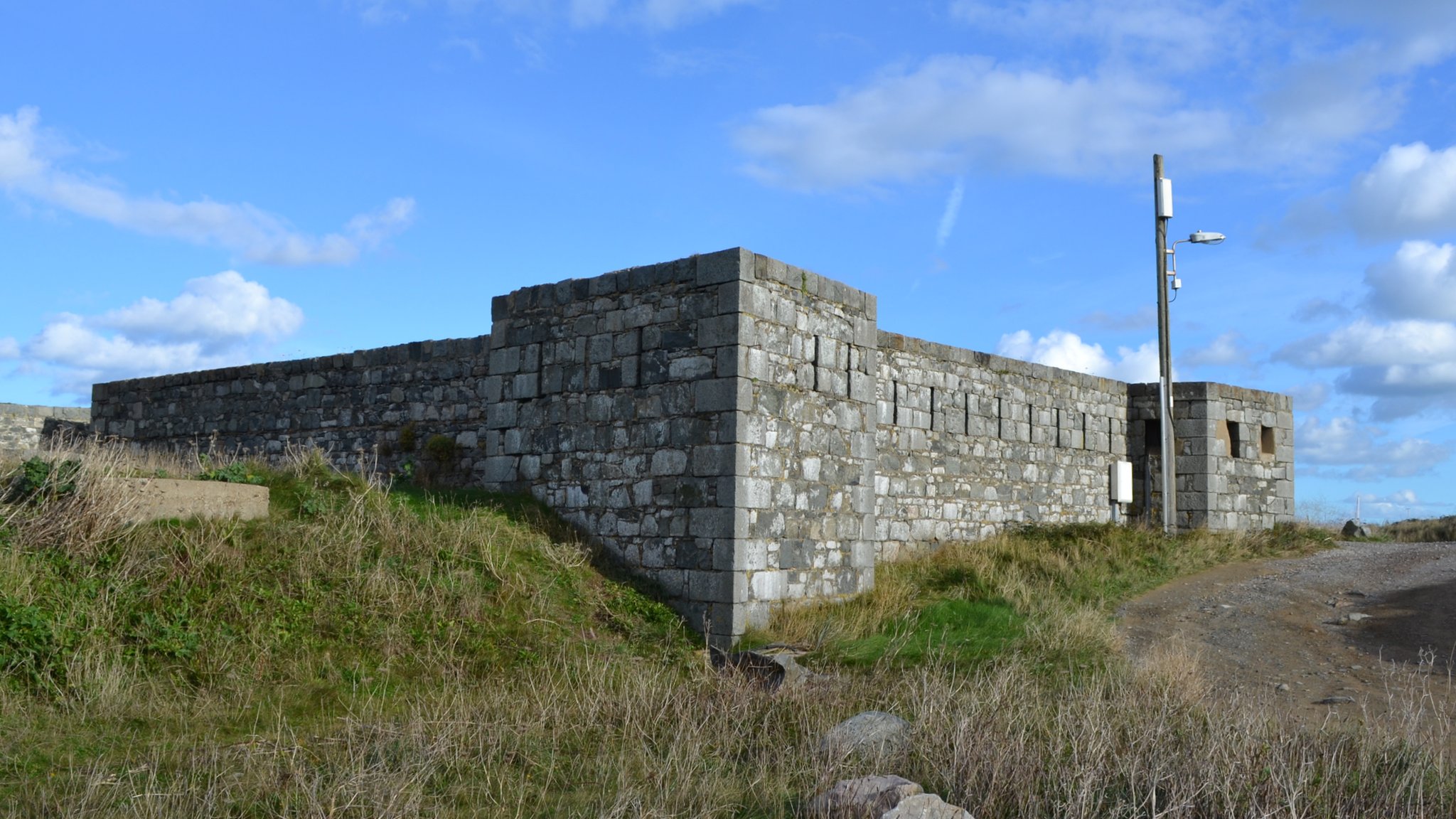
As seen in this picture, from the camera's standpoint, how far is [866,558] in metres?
12.0

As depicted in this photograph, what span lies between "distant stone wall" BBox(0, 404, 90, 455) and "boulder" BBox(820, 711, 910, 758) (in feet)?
57.9

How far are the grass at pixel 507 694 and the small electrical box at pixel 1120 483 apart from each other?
5.73 metres

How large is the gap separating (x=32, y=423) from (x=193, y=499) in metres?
13.5

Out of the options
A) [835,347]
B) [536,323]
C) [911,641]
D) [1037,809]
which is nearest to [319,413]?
[536,323]

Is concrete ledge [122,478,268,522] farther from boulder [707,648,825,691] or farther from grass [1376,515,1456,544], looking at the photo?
grass [1376,515,1456,544]

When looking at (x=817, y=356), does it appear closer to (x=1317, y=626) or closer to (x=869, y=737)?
(x=869, y=737)

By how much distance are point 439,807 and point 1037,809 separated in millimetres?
2991

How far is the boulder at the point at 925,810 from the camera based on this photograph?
5.20 m

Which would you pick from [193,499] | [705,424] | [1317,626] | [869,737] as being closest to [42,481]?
[193,499]

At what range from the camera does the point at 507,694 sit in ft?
26.9

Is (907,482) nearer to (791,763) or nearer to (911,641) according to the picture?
(911,641)

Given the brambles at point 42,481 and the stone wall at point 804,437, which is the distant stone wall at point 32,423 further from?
the stone wall at point 804,437

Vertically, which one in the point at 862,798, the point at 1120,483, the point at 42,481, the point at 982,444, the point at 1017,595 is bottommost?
the point at 862,798

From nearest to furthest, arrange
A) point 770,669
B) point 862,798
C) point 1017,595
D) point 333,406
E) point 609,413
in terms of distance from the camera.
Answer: point 862,798
point 770,669
point 609,413
point 1017,595
point 333,406
